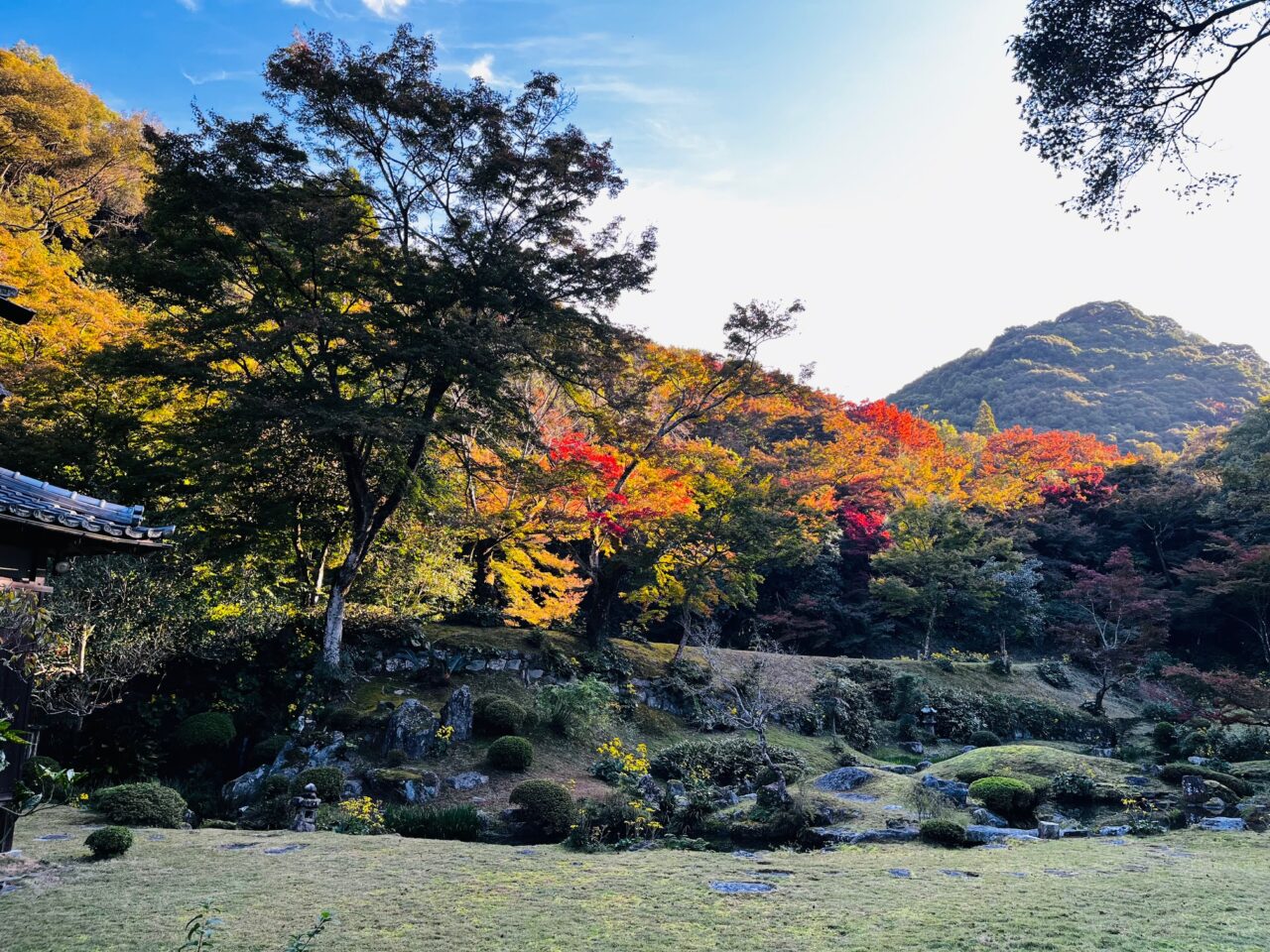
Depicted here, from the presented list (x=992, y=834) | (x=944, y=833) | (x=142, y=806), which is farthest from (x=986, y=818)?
(x=142, y=806)

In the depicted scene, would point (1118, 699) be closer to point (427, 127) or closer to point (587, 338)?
point (587, 338)

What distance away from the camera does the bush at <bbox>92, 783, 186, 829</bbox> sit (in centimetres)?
825

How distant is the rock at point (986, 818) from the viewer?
9.34m

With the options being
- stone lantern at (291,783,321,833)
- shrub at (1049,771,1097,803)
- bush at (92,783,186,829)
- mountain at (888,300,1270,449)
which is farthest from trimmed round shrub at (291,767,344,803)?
mountain at (888,300,1270,449)

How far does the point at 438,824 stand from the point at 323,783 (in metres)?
1.74

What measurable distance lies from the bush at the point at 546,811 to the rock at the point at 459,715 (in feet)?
10.6

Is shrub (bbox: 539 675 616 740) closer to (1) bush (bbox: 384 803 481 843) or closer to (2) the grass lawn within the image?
(1) bush (bbox: 384 803 481 843)

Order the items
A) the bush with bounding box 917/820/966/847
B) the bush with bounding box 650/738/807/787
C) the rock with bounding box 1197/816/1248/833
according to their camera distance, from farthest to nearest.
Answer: the bush with bounding box 650/738/807/787 < the rock with bounding box 1197/816/1248/833 < the bush with bounding box 917/820/966/847

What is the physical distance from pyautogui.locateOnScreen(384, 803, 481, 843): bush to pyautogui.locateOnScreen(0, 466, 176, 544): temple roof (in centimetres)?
557

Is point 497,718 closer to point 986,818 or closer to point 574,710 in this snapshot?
point 574,710

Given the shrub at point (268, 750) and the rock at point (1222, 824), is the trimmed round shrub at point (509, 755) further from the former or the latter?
the rock at point (1222, 824)

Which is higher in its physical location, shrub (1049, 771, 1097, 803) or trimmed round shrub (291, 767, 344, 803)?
shrub (1049, 771, 1097, 803)

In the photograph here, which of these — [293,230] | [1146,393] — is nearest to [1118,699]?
[293,230]

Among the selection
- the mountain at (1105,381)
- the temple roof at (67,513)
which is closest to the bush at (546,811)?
the temple roof at (67,513)
